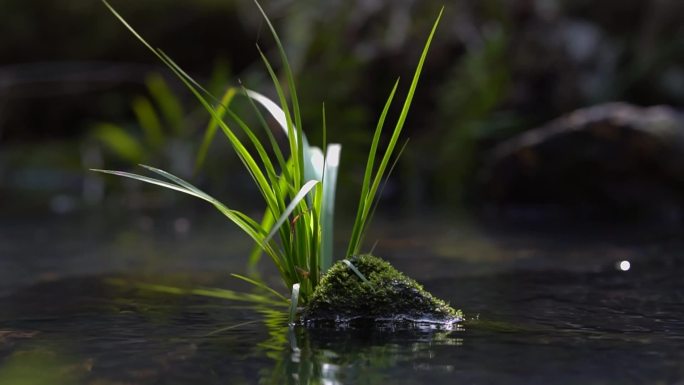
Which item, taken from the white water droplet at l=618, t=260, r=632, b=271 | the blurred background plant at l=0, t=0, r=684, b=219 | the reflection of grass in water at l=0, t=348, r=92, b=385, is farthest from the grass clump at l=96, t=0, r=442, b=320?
the blurred background plant at l=0, t=0, r=684, b=219

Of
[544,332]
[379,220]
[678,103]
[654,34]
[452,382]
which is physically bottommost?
[452,382]

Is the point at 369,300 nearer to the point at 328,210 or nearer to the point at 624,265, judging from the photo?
the point at 328,210

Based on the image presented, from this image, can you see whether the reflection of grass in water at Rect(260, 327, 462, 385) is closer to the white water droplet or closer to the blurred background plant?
the white water droplet

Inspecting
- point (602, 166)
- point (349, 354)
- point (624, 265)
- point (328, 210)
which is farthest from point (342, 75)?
point (349, 354)

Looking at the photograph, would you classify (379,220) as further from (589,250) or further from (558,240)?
(589,250)

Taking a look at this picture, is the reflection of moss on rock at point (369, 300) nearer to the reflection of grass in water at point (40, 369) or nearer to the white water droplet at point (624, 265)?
the reflection of grass in water at point (40, 369)

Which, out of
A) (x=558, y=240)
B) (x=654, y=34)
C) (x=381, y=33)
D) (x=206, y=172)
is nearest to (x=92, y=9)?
(x=206, y=172)
